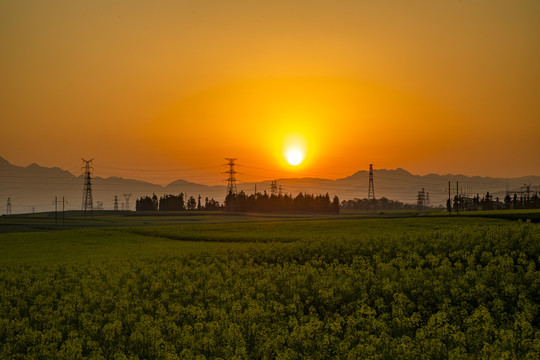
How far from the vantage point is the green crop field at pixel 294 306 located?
1582 cm

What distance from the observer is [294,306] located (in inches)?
790

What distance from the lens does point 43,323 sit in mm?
21750

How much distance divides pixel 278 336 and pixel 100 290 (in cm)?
1424

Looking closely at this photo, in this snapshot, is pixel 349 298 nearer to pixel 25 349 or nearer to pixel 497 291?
pixel 497 291

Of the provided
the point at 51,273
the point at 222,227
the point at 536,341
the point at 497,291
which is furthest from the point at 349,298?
the point at 222,227

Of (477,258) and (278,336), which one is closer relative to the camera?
(278,336)

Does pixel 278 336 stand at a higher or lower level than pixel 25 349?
higher

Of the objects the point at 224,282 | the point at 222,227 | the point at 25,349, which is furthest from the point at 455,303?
the point at 222,227

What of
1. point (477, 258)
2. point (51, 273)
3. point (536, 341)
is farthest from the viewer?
point (51, 273)

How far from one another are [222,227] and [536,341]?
66752mm

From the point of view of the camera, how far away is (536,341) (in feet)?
47.6

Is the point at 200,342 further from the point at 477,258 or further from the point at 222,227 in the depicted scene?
the point at 222,227

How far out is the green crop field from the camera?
623 inches

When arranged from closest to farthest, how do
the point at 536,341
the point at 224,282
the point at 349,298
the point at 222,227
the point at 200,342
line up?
the point at 536,341 → the point at 200,342 → the point at 349,298 → the point at 224,282 → the point at 222,227
